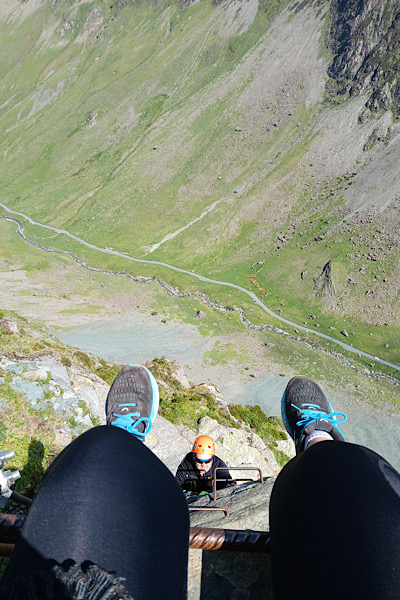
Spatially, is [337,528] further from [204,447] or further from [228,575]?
[204,447]

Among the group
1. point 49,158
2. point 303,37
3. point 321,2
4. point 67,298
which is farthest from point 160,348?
point 321,2

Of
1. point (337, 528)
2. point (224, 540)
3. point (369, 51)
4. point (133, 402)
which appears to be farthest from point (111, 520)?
point (369, 51)

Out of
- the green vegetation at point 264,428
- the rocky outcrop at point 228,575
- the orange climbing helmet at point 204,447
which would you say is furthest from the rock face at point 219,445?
the rocky outcrop at point 228,575

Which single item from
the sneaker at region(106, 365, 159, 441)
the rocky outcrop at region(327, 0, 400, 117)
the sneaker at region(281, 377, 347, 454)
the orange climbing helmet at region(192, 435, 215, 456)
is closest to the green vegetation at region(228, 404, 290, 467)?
the orange climbing helmet at region(192, 435, 215, 456)

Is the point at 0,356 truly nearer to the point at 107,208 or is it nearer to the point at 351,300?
the point at 351,300

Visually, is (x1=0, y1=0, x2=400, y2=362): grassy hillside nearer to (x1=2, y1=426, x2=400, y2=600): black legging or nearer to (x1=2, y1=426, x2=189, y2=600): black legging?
(x1=2, y1=426, x2=400, y2=600): black legging

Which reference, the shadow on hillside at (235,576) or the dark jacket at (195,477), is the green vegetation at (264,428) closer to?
the dark jacket at (195,477)
